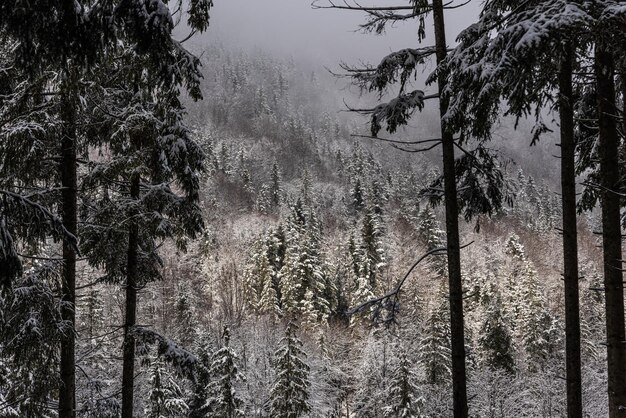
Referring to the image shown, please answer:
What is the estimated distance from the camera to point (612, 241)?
759 centimetres

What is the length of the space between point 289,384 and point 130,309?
66.1 ft

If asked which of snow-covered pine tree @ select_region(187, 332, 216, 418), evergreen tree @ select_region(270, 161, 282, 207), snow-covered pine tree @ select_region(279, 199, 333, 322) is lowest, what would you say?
snow-covered pine tree @ select_region(187, 332, 216, 418)

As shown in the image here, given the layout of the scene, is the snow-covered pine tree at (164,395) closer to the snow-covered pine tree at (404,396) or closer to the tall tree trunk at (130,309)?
the snow-covered pine tree at (404,396)

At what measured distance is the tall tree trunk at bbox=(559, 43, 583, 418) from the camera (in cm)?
753

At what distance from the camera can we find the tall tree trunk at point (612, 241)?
24.0 ft

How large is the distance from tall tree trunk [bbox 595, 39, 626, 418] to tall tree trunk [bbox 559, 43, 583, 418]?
44cm

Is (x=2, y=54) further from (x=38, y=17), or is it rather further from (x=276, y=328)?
(x=276, y=328)

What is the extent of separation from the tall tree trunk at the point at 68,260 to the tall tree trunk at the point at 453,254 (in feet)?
18.8

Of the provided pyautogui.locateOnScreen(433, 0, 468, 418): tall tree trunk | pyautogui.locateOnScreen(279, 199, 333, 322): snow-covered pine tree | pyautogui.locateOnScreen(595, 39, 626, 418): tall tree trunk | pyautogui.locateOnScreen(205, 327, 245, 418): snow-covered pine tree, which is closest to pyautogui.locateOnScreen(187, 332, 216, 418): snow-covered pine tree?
pyautogui.locateOnScreen(205, 327, 245, 418): snow-covered pine tree

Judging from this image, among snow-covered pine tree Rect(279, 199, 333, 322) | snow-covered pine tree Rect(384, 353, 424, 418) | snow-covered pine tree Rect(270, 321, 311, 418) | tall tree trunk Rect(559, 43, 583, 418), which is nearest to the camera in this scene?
tall tree trunk Rect(559, 43, 583, 418)

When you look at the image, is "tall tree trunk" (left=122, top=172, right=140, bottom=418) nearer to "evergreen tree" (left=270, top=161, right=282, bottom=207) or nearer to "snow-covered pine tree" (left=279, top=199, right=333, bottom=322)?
"snow-covered pine tree" (left=279, top=199, right=333, bottom=322)

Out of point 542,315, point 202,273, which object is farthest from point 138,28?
point 202,273

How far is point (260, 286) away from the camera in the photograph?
58.2m

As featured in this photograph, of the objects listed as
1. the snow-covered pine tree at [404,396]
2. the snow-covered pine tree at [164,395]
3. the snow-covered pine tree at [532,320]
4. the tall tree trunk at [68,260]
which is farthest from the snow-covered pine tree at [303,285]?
the tall tree trunk at [68,260]
